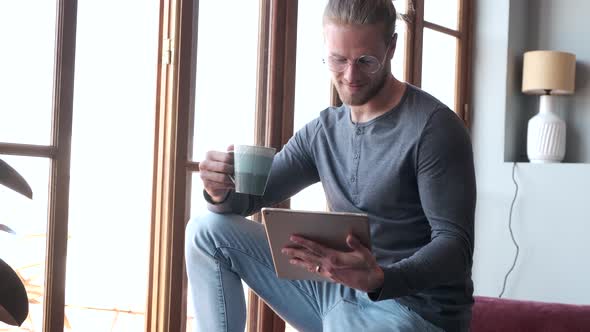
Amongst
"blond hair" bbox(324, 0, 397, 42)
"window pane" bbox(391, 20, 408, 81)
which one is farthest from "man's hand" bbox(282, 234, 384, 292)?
"window pane" bbox(391, 20, 408, 81)

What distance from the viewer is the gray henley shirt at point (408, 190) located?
162 cm

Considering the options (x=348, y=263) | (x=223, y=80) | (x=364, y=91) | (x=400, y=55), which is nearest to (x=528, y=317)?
(x=364, y=91)

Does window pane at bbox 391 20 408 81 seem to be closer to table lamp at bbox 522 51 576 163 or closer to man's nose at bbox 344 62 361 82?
table lamp at bbox 522 51 576 163

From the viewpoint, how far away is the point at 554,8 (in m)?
4.49

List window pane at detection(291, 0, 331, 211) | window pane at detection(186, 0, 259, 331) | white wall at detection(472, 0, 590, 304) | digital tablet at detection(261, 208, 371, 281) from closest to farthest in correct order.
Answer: digital tablet at detection(261, 208, 371, 281) < window pane at detection(186, 0, 259, 331) < window pane at detection(291, 0, 331, 211) < white wall at detection(472, 0, 590, 304)

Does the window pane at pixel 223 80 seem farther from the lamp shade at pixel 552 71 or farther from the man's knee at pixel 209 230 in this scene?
the lamp shade at pixel 552 71

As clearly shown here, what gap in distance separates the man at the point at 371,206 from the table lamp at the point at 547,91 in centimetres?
250

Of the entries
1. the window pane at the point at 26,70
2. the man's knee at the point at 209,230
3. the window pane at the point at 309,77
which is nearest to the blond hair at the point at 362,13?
the man's knee at the point at 209,230

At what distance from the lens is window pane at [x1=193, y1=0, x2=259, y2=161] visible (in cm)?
255

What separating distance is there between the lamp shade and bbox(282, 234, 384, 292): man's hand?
2978mm

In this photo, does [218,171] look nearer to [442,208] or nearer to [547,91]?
[442,208]

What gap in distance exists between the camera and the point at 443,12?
4.30 m

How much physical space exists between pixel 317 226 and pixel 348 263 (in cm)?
9

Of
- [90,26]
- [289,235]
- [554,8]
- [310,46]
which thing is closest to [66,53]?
[90,26]
